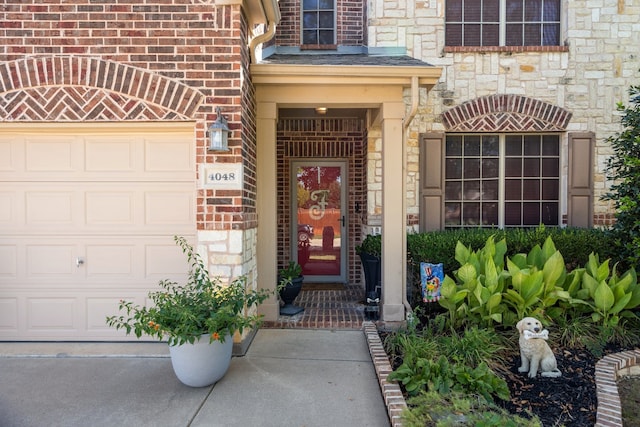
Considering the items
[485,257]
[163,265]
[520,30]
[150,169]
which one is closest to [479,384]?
[485,257]

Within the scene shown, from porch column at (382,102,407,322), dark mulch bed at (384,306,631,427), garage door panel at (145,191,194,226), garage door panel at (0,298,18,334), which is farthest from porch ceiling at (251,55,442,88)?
garage door panel at (0,298,18,334)

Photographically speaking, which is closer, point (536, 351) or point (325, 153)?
point (536, 351)

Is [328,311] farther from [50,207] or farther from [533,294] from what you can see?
[50,207]

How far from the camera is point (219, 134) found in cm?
370

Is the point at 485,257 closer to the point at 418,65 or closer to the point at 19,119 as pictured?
the point at 418,65

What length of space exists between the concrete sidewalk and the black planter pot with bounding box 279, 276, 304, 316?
0.81 meters

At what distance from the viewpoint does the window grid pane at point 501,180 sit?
6004 mm

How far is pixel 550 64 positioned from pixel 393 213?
343 cm

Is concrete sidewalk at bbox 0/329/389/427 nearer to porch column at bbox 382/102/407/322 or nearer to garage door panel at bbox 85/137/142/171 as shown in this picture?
porch column at bbox 382/102/407/322

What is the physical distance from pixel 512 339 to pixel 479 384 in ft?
3.57

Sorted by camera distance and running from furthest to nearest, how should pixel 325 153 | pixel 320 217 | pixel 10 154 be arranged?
pixel 320 217, pixel 325 153, pixel 10 154

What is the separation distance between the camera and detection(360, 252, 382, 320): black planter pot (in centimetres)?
512

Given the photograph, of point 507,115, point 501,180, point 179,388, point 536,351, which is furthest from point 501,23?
point 179,388

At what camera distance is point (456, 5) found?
19.6ft
